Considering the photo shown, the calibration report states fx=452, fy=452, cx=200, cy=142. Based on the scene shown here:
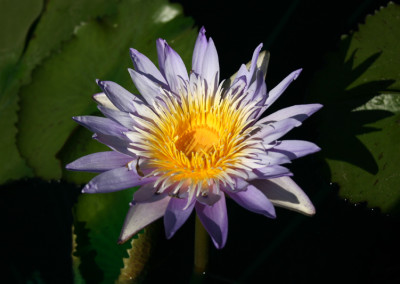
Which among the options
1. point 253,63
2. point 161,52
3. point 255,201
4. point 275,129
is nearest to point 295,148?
point 275,129

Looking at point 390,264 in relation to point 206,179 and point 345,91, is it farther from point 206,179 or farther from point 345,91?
point 206,179

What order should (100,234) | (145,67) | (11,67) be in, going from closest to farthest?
(145,67), (100,234), (11,67)

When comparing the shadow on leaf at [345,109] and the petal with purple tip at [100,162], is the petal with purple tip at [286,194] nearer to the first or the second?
the petal with purple tip at [100,162]

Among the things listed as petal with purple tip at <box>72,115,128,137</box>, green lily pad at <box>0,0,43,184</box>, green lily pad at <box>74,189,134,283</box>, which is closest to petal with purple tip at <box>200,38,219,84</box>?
petal with purple tip at <box>72,115,128,137</box>

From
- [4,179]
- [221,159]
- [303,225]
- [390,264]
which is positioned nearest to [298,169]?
[303,225]

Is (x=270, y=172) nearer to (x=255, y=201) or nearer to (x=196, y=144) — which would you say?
(x=255, y=201)

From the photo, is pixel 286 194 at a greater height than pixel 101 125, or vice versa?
pixel 101 125
